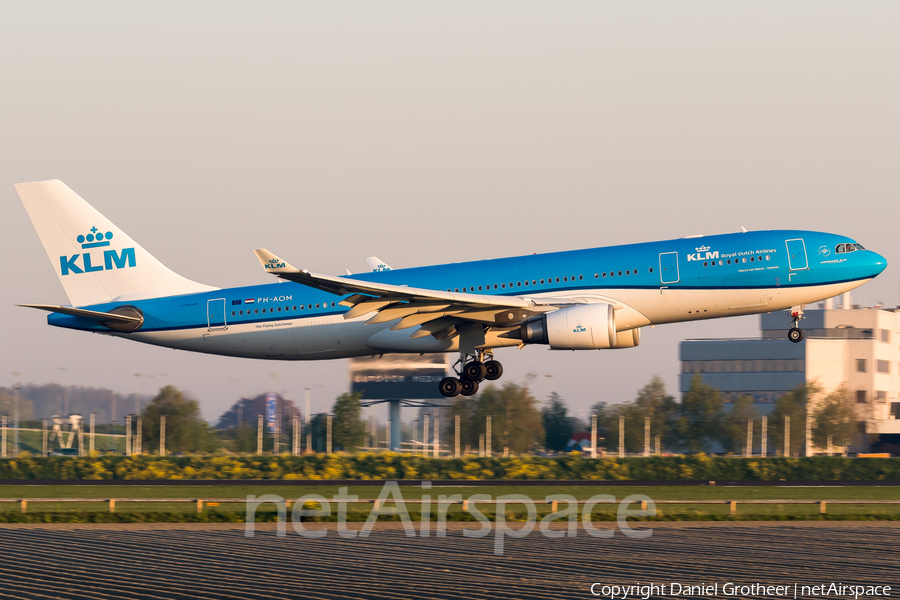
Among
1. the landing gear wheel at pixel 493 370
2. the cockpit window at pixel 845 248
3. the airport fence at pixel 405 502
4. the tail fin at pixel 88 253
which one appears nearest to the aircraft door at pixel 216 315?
Answer: the tail fin at pixel 88 253

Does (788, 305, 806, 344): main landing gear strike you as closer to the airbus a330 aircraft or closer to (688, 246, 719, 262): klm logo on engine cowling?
the airbus a330 aircraft

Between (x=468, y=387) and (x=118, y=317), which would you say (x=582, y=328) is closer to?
(x=468, y=387)

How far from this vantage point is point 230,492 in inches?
1891

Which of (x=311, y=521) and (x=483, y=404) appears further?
(x=483, y=404)

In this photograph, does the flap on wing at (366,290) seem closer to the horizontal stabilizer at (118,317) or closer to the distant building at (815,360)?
the horizontal stabilizer at (118,317)

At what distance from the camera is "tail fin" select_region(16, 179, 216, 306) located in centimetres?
4538

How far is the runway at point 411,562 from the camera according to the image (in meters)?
21.5

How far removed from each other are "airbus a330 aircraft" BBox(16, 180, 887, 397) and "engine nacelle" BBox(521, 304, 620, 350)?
48 mm

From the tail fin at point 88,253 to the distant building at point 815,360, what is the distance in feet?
342

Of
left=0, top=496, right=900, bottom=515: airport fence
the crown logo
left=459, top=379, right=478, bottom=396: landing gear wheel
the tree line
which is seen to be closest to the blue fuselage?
left=459, top=379, right=478, bottom=396: landing gear wheel

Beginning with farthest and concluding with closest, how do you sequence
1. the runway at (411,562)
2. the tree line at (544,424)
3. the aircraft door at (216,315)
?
the tree line at (544,424) < the aircraft door at (216,315) < the runway at (411,562)

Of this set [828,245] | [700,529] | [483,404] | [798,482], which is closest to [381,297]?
[700,529]

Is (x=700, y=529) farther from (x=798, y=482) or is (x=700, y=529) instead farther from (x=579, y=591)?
(x=798, y=482)

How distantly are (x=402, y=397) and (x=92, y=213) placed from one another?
2904 inches
